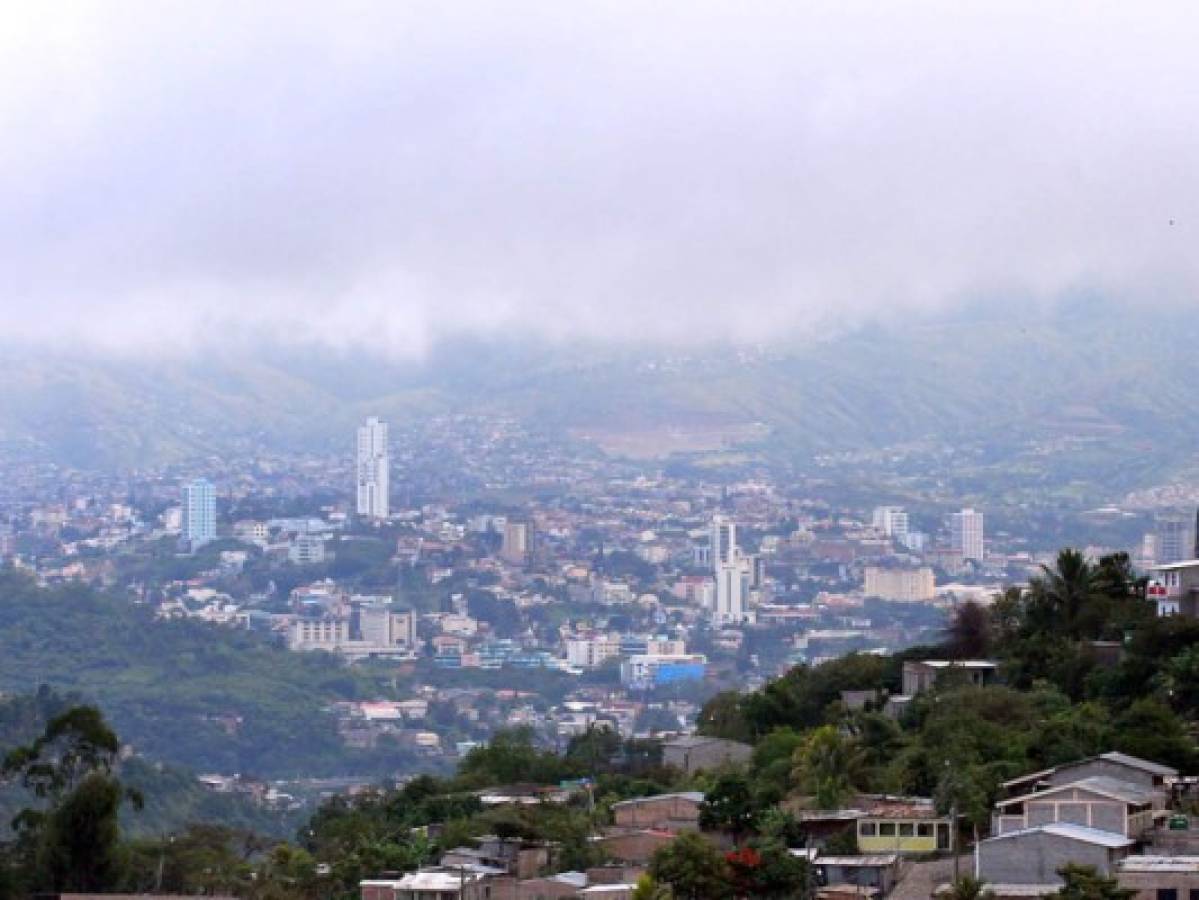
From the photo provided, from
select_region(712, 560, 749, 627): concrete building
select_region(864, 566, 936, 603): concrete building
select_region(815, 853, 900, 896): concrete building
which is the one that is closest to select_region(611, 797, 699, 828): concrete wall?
select_region(815, 853, 900, 896): concrete building

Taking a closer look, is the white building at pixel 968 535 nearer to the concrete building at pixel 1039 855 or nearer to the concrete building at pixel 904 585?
the concrete building at pixel 904 585

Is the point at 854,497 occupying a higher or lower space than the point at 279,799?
higher

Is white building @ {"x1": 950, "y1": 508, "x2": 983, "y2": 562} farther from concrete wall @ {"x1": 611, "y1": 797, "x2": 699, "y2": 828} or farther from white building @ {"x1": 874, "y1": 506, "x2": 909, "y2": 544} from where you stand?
concrete wall @ {"x1": 611, "y1": 797, "x2": 699, "y2": 828}

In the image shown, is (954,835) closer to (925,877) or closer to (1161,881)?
(925,877)

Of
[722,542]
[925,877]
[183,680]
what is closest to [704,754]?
[925,877]

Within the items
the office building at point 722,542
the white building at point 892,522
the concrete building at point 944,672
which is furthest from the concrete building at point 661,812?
the white building at point 892,522

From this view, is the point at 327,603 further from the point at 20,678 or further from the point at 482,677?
the point at 20,678

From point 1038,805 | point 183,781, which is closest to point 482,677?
point 183,781
